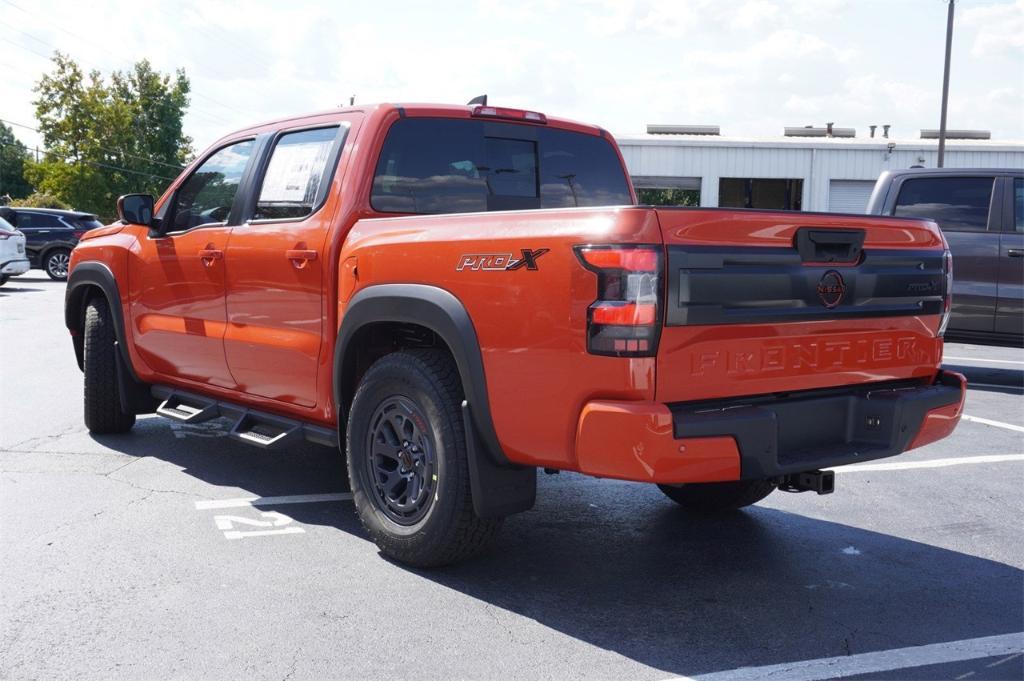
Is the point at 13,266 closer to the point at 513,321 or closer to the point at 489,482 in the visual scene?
the point at 489,482

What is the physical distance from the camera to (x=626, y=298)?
329 centimetres

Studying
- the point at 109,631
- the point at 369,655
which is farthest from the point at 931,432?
the point at 109,631

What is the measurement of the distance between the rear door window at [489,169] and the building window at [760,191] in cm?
3066

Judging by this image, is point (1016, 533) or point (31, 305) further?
point (31, 305)

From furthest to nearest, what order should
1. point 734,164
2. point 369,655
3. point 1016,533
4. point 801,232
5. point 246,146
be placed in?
point 734,164 → point 246,146 → point 1016,533 → point 801,232 → point 369,655

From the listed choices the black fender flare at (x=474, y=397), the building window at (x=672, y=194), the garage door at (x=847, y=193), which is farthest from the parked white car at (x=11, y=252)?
the garage door at (x=847, y=193)

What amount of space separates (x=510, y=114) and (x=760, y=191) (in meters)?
32.9

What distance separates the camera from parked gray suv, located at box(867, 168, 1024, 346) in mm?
9586

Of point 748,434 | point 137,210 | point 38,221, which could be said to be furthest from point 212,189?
point 38,221

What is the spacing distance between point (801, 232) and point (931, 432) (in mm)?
1104

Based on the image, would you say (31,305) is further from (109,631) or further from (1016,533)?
(1016,533)

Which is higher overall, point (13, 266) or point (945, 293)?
point (945, 293)

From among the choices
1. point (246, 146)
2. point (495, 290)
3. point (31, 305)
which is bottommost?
point (31, 305)

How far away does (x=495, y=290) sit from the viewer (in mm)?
3682
